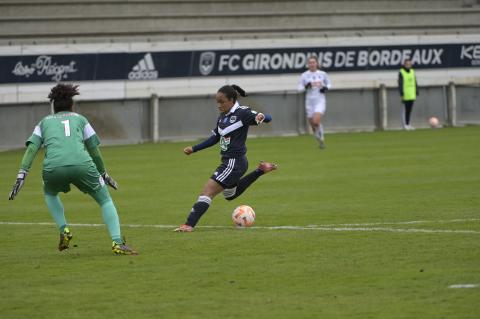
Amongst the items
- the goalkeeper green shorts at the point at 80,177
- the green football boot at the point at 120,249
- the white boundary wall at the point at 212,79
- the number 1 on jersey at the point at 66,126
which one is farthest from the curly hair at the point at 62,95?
the white boundary wall at the point at 212,79

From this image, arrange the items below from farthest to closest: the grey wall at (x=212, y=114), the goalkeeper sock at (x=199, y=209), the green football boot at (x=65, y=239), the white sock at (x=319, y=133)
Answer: the grey wall at (x=212, y=114), the white sock at (x=319, y=133), the goalkeeper sock at (x=199, y=209), the green football boot at (x=65, y=239)

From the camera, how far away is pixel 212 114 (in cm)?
3403

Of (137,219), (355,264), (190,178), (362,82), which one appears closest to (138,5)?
→ (362,82)

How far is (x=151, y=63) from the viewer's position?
117ft

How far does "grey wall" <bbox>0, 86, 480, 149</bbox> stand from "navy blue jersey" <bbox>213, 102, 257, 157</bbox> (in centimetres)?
1733

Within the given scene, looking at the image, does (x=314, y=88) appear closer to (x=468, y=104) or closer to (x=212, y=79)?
(x=212, y=79)

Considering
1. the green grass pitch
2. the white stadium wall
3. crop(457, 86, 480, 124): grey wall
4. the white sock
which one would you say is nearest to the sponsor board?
the white stadium wall

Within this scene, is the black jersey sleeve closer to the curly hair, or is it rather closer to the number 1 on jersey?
the curly hair

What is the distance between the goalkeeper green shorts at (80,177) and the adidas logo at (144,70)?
2383cm

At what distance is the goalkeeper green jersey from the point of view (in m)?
11.5

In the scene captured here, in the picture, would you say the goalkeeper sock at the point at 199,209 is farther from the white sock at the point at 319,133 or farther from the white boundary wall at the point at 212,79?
the white boundary wall at the point at 212,79

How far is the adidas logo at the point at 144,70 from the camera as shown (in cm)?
3531

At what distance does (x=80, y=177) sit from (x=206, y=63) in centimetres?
2525

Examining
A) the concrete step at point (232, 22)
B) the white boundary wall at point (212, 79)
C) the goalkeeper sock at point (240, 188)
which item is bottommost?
the goalkeeper sock at point (240, 188)
